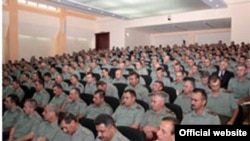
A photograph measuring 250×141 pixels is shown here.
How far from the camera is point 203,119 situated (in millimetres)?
3141

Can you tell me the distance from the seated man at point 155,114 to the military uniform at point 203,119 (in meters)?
0.32

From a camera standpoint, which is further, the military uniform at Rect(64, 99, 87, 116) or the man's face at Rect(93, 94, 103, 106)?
the military uniform at Rect(64, 99, 87, 116)

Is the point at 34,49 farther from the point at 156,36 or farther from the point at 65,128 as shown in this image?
the point at 65,128

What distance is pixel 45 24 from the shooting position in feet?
45.1

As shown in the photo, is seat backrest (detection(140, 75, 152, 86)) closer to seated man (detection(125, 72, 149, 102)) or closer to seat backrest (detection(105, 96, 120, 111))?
seated man (detection(125, 72, 149, 102))

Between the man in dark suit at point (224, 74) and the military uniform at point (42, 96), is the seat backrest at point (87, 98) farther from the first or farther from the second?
the man in dark suit at point (224, 74)

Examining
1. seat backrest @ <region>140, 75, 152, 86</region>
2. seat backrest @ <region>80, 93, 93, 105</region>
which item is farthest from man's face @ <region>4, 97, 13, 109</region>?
seat backrest @ <region>140, 75, 152, 86</region>

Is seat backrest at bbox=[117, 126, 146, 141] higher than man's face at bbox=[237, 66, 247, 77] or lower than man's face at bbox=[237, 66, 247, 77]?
lower

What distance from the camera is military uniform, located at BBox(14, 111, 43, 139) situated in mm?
3957

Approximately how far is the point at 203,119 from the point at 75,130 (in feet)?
4.55

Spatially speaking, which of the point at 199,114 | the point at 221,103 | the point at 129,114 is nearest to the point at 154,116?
the point at 129,114

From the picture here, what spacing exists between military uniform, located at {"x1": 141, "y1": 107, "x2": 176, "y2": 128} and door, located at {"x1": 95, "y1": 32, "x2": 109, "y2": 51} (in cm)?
1246

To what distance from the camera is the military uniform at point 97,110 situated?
408 centimetres

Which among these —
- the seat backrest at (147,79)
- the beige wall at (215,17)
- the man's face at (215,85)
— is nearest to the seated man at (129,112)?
the man's face at (215,85)
